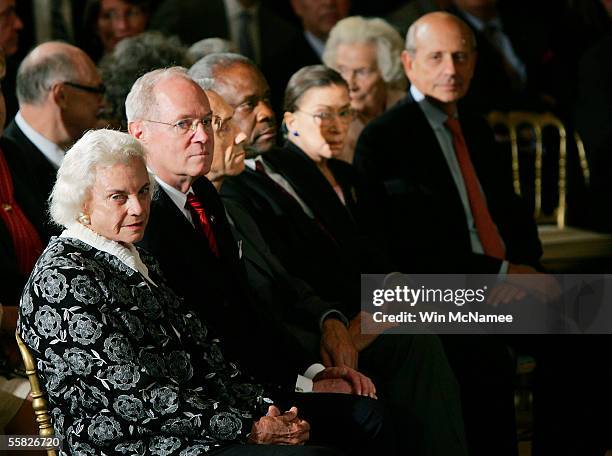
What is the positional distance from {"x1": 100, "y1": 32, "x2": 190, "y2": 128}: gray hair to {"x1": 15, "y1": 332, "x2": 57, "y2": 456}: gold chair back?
1.98m

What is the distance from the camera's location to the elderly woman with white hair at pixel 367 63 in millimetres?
5094

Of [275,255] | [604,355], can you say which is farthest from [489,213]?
Result: [275,255]

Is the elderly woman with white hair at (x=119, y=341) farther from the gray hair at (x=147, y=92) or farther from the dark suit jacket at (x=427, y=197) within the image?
the dark suit jacket at (x=427, y=197)

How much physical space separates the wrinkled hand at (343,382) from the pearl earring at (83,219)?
2.92 ft

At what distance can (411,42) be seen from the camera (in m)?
4.63

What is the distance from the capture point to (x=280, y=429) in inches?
110

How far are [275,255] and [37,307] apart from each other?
50.0 inches

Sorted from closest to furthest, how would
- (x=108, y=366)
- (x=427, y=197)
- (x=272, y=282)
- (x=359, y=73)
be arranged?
(x=108, y=366), (x=272, y=282), (x=427, y=197), (x=359, y=73)

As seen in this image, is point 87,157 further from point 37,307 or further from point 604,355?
point 604,355

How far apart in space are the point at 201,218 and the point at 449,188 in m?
1.46

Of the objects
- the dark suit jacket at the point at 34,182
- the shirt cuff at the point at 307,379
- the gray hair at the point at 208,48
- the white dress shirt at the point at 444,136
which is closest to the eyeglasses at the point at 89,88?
the dark suit jacket at the point at 34,182

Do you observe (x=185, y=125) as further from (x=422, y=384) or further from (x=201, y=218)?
(x=422, y=384)

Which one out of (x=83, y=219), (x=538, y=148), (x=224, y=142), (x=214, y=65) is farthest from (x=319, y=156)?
(x=538, y=148)

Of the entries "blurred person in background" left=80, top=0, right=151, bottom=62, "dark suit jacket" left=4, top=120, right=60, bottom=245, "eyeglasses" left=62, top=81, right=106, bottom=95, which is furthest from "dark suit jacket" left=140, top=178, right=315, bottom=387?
"blurred person in background" left=80, top=0, right=151, bottom=62
